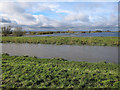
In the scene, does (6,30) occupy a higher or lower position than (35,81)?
higher

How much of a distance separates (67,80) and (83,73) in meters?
1.54

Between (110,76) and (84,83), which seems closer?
(84,83)

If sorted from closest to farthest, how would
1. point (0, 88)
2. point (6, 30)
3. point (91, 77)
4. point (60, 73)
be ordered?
point (0, 88)
point (91, 77)
point (60, 73)
point (6, 30)

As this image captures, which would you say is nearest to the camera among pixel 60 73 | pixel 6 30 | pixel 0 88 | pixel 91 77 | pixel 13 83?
pixel 0 88

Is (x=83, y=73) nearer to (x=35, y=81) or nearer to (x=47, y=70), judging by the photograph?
(x=47, y=70)

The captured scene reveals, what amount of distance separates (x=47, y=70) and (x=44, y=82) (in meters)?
1.73

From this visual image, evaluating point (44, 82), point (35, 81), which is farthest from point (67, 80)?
point (35, 81)

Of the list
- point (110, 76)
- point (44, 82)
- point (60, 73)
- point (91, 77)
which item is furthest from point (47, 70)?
point (110, 76)

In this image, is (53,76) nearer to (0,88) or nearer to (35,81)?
(35,81)

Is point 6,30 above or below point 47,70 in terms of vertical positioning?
above

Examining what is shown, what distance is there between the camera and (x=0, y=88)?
20.4ft

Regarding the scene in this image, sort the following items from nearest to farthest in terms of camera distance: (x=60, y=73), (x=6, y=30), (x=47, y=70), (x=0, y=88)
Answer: (x=0, y=88)
(x=60, y=73)
(x=47, y=70)
(x=6, y=30)

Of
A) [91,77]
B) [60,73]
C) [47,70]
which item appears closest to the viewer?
[91,77]

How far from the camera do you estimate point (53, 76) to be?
7.43 m
